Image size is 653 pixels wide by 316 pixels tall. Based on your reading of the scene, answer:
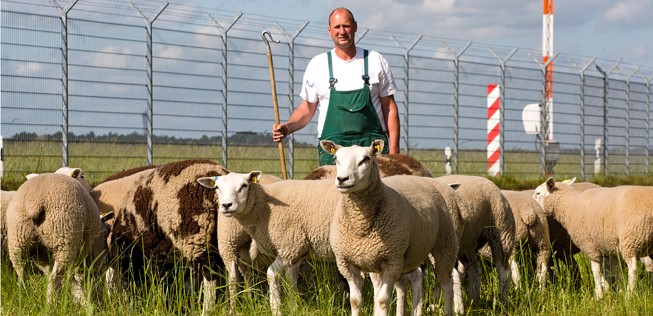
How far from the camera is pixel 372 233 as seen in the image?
17.0 feet

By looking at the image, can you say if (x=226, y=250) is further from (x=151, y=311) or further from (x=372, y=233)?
(x=372, y=233)

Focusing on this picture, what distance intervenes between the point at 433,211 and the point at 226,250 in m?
1.51

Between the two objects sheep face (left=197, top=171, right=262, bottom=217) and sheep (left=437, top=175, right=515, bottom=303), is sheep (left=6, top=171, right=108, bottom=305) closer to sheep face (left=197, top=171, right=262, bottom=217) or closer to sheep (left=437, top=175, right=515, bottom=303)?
sheep face (left=197, top=171, right=262, bottom=217)

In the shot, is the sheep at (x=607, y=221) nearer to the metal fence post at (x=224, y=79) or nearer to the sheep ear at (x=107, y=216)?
the sheep ear at (x=107, y=216)

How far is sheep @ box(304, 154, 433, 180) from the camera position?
271 inches

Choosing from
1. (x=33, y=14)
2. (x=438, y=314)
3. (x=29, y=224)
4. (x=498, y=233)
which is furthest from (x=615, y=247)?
(x=33, y=14)

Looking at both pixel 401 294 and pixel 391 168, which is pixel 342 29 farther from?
pixel 401 294

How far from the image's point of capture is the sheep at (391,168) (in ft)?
22.6

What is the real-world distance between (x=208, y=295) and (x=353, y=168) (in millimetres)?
1719

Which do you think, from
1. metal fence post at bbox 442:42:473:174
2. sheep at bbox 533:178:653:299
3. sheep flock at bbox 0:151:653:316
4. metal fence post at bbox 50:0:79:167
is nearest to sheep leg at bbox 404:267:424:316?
sheep flock at bbox 0:151:653:316

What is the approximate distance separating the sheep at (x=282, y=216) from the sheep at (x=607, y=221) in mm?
2234

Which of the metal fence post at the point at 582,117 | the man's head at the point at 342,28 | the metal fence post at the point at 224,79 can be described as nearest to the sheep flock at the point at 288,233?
the man's head at the point at 342,28

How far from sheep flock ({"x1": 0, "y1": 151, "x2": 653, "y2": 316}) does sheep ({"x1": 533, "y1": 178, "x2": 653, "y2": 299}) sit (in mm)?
15

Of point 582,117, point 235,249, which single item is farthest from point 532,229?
point 582,117
